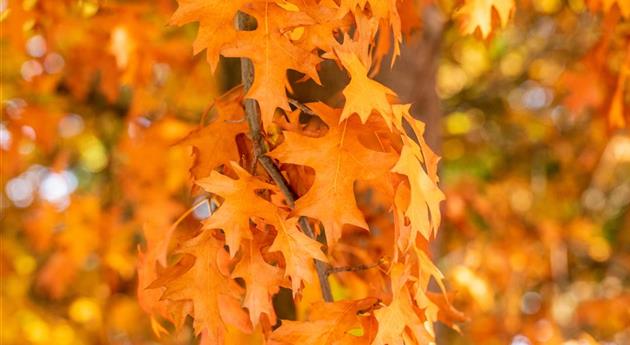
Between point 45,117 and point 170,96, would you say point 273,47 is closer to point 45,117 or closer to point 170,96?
point 45,117

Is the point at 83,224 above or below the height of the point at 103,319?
above

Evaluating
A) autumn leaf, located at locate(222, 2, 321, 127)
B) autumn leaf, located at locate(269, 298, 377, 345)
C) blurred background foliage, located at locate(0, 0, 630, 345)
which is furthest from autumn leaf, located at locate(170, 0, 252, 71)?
blurred background foliage, located at locate(0, 0, 630, 345)

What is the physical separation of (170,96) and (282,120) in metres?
3.09

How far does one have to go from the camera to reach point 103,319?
438cm

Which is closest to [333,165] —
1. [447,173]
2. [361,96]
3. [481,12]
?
[361,96]

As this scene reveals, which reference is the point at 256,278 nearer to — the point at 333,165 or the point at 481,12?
the point at 333,165

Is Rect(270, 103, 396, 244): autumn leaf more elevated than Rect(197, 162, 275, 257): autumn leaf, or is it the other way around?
Rect(270, 103, 396, 244): autumn leaf

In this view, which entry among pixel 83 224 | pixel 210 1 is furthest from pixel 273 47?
Result: pixel 83 224

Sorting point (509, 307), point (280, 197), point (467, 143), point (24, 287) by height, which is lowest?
point (24, 287)

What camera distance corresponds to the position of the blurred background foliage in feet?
10.1

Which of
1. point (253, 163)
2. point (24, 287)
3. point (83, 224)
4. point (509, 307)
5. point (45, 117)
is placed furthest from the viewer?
point (24, 287)

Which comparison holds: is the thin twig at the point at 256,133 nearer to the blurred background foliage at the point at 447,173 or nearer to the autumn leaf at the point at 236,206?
the autumn leaf at the point at 236,206

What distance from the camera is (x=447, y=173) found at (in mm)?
4512

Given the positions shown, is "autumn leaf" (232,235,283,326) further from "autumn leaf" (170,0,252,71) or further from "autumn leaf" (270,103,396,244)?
"autumn leaf" (170,0,252,71)
